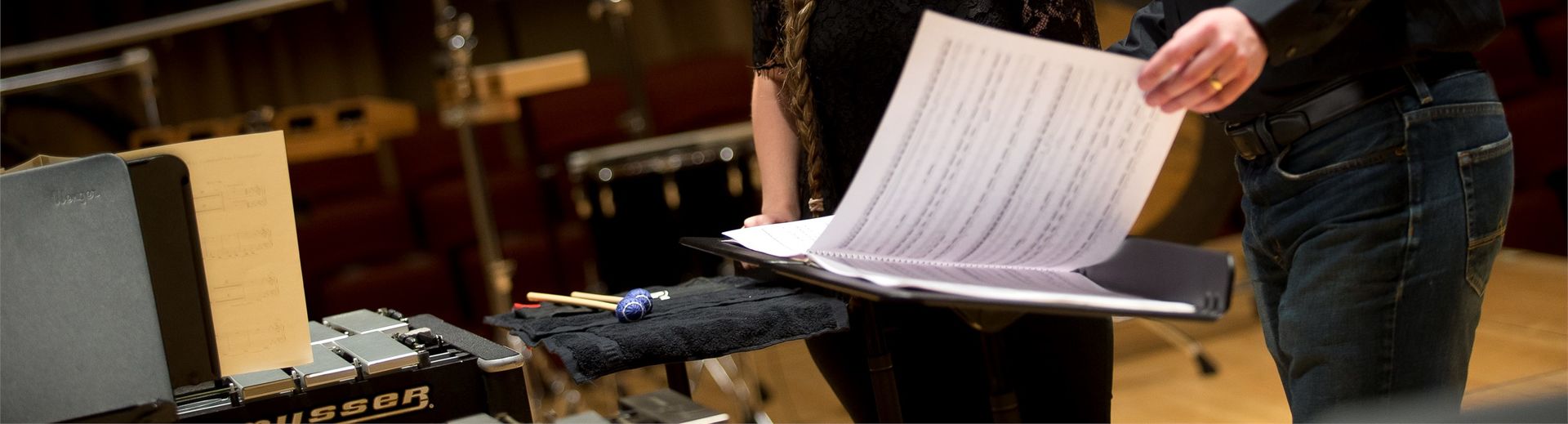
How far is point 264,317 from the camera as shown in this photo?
35.2 inches

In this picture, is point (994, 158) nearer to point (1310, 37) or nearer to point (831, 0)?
point (1310, 37)

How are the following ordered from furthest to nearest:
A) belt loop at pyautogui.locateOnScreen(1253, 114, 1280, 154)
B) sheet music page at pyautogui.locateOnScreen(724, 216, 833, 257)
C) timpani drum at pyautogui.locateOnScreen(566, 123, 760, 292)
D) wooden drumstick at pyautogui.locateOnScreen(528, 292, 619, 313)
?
timpani drum at pyautogui.locateOnScreen(566, 123, 760, 292) < wooden drumstick at pyautogui.locateOnScreen(528, 292, 619, 313) < belt loop at pyautogui.locateOnScreen(1253, 114, 1280, 154) < sheet music page at pyautogui.locateOnScreen(724, 216, 833, 257)

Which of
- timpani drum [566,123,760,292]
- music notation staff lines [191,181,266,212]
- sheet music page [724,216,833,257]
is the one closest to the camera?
sheet music page [724,216,833,257]

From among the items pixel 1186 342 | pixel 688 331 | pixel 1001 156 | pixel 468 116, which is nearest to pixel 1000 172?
pixel 1001 156

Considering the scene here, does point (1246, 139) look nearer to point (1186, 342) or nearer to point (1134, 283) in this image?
point (1134, 283)

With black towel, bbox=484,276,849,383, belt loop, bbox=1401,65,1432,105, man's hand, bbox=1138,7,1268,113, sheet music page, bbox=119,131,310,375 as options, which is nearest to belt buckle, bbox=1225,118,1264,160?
belt loop, bbox=1401,65,1432,105

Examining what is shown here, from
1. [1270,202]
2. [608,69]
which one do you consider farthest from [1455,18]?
[608,69]

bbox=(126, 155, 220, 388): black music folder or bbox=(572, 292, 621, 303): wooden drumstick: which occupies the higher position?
bbox=(126, 155, 220, 388): black music folder

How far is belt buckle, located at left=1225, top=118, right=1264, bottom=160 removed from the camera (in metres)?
1.01

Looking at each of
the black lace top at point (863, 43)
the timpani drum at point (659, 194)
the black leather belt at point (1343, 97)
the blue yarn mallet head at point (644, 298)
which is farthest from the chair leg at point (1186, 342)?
the blue yarn mallet head at point (644, 298)

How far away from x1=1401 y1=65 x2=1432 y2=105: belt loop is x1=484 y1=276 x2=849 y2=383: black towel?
0.50 meters

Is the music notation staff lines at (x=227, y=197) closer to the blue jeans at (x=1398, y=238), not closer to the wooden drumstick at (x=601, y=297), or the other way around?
the wooden drumstick at (x=601, y=297)

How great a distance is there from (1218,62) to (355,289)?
357cm

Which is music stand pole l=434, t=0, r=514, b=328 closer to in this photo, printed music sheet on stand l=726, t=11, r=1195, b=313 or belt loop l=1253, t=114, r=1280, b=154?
belt loop l=1253, t=114, r=1280, b=154
